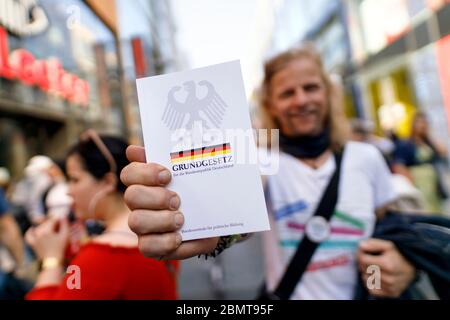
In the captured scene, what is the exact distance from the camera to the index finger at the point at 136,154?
652mm

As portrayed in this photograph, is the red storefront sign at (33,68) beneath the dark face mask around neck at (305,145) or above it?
above

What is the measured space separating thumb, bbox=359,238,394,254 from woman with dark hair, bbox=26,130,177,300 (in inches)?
19.2

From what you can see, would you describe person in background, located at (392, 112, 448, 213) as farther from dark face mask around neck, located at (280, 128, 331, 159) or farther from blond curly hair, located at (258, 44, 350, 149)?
dark face mask around neck, located at (280, 128, 331, 159)

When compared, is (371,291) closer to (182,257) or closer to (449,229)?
(449,229)

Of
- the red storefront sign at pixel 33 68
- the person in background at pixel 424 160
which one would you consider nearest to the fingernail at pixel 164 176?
the red storefront sign at pixel 33 68

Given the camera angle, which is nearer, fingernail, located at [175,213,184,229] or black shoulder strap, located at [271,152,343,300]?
fingernail, located at [175,213,184,229]

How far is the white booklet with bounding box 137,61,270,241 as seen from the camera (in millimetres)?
611

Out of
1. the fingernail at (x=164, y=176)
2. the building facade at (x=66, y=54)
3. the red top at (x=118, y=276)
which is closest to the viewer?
the fingernail at (x=164, y=176)

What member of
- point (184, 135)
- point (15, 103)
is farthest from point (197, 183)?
point (15, 103)

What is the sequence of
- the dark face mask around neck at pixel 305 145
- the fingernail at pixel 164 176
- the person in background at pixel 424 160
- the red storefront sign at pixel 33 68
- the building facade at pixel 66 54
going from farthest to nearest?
the person in background at pixel 424 160
the red storefront sign at pixel 33 68
the dark face mask around neck at pixel 305 145
the building facade at pixel 66 54
the fingernail at pixel 164 176

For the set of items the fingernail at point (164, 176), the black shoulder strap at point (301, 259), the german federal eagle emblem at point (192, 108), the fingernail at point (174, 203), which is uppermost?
the german federal eagle emblem at point (192, 108)

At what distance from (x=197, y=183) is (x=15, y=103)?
4.97 metres

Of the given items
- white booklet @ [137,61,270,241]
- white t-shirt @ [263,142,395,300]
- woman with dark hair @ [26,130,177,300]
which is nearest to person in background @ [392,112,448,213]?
white t-shirt @ [263,142,395,300]

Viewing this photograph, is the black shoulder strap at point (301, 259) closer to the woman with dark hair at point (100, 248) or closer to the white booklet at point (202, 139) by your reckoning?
the woman with dark hair at point (100, 248)
